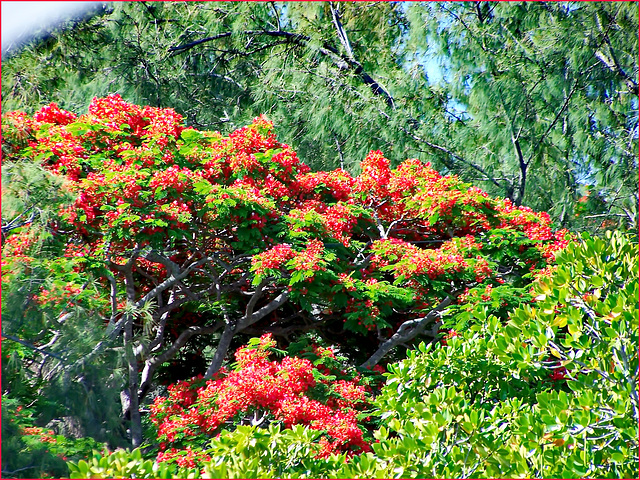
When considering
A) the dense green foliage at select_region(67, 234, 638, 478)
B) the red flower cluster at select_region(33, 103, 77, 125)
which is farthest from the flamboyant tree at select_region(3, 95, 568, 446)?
the dense green foliage at select_region(67, 234, 638, 478)

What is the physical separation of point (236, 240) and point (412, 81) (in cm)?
446

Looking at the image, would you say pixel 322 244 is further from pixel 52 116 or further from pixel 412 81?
pixel 412 81

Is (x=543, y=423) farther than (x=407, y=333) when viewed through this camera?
No

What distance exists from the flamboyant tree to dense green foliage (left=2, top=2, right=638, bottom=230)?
215 cm

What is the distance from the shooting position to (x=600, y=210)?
9109mm

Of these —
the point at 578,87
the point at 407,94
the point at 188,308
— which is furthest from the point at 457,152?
the point at 188,308

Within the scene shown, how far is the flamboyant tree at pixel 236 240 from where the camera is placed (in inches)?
209

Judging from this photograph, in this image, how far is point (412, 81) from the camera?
941cm

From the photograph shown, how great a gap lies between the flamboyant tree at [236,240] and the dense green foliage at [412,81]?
2.15 m

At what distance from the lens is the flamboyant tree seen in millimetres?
5305

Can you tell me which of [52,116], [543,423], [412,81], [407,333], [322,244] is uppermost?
[412,81]

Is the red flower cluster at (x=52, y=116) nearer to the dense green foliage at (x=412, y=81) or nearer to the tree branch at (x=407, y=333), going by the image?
the dense green foliage at (x=412, y=81)

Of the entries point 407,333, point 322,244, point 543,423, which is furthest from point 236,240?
point 543,423

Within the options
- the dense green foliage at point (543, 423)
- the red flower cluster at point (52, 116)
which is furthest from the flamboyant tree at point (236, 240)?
the dense green foliage at point (543, 423)
